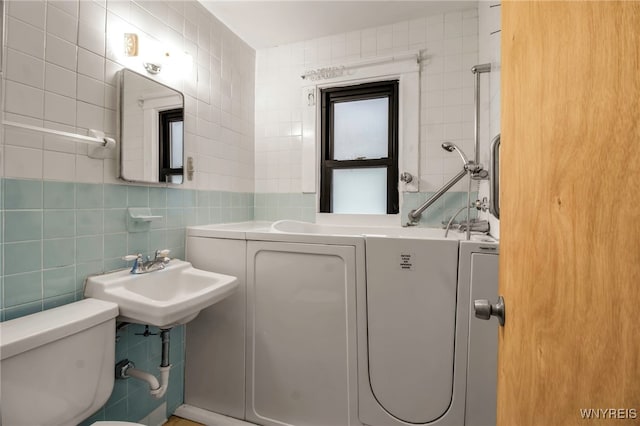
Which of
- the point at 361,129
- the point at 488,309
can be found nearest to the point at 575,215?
the point at 488,309

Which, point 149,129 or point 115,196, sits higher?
point 149,129

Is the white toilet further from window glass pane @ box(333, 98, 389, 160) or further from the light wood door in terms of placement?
window glass pane @ box(333, 98, 389, 160)

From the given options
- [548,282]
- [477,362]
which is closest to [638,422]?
[548,282]

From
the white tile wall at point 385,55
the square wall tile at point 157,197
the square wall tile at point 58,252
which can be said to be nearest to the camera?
the square wall tile at point 58,252

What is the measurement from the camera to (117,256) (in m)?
1.35

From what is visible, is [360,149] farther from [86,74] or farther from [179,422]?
[179,422]

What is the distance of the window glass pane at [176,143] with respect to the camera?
5.39 feet

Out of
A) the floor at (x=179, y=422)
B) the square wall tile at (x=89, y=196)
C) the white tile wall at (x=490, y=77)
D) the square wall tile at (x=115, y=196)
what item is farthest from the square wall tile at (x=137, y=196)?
the white tile wall at (x=490, y=77)

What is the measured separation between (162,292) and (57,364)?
0.53m

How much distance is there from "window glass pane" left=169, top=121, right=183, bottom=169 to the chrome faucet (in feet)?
1.62

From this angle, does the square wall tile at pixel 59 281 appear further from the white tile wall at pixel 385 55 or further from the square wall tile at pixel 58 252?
the white tile wall at pixel 385 55

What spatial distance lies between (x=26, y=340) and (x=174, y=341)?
937mm

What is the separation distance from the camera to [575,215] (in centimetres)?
39

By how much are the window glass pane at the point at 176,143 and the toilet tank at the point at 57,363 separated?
0.82 metres
